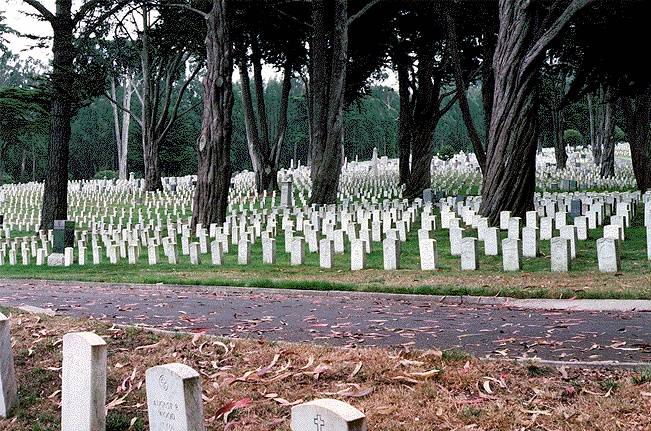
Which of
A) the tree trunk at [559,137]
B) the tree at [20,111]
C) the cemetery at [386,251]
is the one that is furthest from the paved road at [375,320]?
the tree trunk at [559,137]

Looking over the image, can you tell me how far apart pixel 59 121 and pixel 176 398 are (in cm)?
2207

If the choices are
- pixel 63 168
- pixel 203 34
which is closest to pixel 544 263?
pixel 63 168

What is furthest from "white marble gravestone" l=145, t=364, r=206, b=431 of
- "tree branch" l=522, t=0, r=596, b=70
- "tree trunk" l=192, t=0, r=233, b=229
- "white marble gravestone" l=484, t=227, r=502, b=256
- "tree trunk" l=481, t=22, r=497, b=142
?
"tree trunk" l=481, t=22, r=497, b=142

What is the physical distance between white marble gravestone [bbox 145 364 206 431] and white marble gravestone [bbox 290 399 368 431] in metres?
1.00

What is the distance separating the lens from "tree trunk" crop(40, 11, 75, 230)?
80.5 feet

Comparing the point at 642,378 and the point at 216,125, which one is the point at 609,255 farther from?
the point at 216,125

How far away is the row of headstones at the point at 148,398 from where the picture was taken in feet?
11.3

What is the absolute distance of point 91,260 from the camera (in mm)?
20328

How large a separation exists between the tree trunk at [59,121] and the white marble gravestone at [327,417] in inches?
889

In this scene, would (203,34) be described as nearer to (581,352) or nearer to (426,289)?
(426,289)

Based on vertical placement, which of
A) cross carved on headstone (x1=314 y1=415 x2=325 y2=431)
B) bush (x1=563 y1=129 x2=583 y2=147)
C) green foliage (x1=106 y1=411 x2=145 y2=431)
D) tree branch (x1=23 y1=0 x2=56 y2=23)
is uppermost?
bush (x1=563 y1=129 x2=583 y2=147)

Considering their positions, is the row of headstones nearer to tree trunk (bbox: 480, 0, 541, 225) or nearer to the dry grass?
the dry grass

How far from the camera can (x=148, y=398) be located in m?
4.73

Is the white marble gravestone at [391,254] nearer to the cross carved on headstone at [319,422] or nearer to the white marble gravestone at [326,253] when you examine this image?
the white marble gravestone at [326,253]
